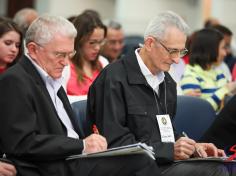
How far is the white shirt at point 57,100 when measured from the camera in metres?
3.34

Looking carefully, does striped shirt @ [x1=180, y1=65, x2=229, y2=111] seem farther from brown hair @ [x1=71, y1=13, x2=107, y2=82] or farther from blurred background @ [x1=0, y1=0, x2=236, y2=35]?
blurred background @ [x1=0, y1=0, x2=236, y2=35]

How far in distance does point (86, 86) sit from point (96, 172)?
1.77 m

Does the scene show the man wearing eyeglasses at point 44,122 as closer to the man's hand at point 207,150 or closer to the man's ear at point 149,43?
the man's hand at point 207,150

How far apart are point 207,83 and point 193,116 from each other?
1.26 m

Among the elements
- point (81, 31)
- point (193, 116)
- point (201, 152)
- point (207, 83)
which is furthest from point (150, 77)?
point (207, 83)

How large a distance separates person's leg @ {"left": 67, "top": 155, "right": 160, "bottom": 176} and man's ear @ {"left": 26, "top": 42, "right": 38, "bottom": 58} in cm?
57

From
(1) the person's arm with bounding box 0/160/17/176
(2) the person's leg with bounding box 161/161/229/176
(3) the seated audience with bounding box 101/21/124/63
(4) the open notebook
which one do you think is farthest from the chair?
(3) the seated audience with bounding box 101/21/124/63

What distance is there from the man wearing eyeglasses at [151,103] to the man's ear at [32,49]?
43cm

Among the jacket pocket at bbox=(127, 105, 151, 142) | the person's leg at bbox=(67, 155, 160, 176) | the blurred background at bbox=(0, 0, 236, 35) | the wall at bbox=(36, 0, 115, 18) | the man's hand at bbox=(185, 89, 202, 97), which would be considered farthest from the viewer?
the wall at bbox=(36, 0, 115, 18)

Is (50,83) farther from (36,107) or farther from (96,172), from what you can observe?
(96,172)

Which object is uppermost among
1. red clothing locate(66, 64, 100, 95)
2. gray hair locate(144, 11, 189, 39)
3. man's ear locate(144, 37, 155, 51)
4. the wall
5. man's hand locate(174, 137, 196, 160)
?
gray hair locate(144, 11, 189, 39)

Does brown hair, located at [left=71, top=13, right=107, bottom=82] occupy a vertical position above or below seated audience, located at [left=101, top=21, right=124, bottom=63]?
above

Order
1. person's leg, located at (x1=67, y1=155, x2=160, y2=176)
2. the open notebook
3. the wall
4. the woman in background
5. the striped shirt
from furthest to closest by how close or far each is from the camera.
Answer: the wall
the striped shirt
the woman in background
person's leg, located at (x1=67, y1=155, x2=160, y2=176)
the open notebook

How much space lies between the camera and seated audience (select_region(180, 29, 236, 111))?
215 inches
